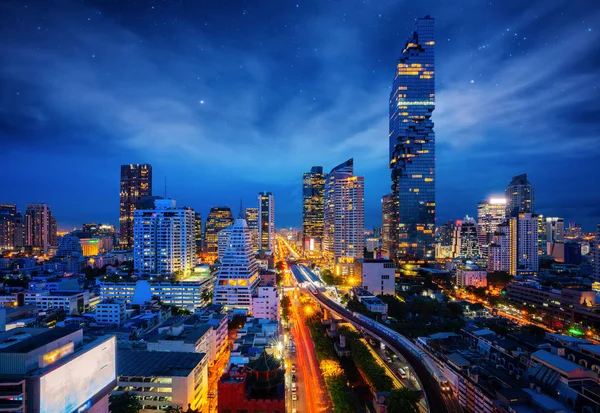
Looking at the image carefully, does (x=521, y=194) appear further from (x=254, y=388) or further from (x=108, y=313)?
(x=254, y=388)

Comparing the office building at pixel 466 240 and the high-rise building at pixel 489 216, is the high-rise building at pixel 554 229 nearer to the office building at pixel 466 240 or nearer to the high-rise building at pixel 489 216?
the high-rise building at pixel 489 216

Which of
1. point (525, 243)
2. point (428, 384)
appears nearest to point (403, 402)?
point (428, 384)

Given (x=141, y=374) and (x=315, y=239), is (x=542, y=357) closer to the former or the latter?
(x=141, y=374)

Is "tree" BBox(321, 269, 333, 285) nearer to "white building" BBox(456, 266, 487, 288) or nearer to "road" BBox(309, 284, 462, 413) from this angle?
"white building" BBox(456, 266, 487, 288)

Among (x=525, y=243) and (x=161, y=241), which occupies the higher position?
(x=161, y=241)

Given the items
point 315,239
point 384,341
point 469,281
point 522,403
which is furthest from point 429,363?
point 315,239

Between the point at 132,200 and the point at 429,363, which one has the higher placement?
the point at 132,200
